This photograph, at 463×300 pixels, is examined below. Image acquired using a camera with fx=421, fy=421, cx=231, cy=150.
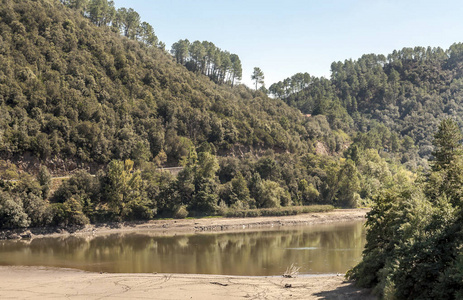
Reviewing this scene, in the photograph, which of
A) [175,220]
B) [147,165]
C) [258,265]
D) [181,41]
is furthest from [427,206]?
[181,41]

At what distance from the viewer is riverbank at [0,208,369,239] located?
200 feet

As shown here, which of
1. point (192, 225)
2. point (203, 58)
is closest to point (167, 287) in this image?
point (192, 225)

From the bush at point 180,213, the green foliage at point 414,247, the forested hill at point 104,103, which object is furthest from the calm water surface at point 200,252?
the forested hill at point 104,103

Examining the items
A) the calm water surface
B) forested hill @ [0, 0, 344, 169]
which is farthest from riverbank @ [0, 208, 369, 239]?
forested hill @ [0, 0, 344, 169]

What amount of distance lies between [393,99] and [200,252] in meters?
146

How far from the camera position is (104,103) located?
90.8 meters

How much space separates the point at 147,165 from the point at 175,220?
14.4 meters

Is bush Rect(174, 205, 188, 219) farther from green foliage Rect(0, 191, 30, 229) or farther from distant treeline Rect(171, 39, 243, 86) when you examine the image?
distant treeline Rect(171, 39, 243, 86)

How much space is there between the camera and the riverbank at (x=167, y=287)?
2741 centimetres

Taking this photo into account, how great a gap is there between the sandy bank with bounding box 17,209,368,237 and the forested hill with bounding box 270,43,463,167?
64133mm

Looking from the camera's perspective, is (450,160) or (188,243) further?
(188,243)

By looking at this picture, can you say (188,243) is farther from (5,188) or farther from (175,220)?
(5,188)

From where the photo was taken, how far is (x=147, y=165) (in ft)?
266

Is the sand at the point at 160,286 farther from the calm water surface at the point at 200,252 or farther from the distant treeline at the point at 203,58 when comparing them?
the distant treeline at the point at 203,58
